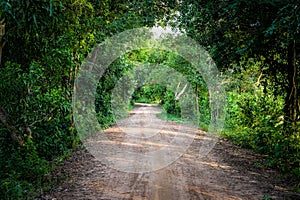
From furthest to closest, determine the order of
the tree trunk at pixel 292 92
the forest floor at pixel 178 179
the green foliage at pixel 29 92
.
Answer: the tree trunk at pixel 292 92 < the forest floor at pixel 178 179 < the green foliage at pixel 29 92

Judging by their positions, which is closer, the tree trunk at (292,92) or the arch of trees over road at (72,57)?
the arch of trees over road at (72,57)

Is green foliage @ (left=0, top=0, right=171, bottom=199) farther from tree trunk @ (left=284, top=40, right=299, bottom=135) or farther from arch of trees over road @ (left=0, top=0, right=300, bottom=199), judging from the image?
tree trunk @ (left=284, top=40, right=299, bottom=135)

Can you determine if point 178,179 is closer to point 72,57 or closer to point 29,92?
point 29,92

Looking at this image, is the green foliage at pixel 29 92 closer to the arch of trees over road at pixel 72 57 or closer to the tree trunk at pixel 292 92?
the arch of trees over road at pixel 72 57

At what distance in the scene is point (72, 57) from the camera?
8.64 meters

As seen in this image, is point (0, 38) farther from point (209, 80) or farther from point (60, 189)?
point (209, 80)

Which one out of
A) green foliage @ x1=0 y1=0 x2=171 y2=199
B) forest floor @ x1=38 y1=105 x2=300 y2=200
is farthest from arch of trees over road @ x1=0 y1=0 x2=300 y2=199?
forest floor @ x1=38 y1=105 x2=300 y2=200

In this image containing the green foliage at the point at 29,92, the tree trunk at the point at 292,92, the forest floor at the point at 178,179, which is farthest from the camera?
the tree trunk at the point at 292,92

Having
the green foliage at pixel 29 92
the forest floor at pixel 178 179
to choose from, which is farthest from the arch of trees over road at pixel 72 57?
the forest floor at pixel 178 179

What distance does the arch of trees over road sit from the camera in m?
5.35

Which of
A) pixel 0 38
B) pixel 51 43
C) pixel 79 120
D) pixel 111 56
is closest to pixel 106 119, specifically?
pixel 111 56

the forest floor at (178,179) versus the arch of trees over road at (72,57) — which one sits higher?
the arch of trees over road at (72,57)

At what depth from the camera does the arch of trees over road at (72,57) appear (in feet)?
17.5

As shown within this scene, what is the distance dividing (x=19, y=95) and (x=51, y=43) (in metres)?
1.26
